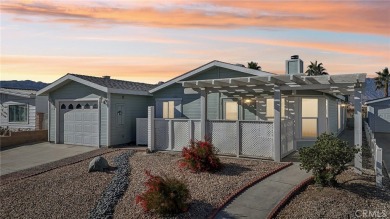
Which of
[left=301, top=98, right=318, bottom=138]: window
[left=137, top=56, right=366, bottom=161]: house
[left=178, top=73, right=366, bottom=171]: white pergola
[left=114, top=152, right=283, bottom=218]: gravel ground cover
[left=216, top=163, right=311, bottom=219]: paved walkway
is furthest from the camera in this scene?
[left=301, top=98, right=318, bottom=138]: window

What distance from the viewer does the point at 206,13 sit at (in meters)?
13.0

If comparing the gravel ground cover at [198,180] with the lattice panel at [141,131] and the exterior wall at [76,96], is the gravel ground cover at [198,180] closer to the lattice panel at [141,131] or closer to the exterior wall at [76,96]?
the lattice panel at [141,131]

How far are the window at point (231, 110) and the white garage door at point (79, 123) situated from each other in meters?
7.79

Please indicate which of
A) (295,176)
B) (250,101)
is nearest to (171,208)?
(295,176)

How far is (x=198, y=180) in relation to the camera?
9.42 m

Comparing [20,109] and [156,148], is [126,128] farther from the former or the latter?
[20,109]

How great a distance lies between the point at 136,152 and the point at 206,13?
7712mm

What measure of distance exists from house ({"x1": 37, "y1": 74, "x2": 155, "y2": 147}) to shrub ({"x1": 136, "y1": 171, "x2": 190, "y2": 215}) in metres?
10.3

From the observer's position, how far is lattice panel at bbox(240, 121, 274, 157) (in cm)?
1201

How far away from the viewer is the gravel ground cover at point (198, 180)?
773 centimetres

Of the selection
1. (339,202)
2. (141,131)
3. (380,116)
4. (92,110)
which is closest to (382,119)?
(380,116)

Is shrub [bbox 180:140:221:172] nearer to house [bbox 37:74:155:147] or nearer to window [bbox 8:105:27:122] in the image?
house [bbox 37:74:155:147]

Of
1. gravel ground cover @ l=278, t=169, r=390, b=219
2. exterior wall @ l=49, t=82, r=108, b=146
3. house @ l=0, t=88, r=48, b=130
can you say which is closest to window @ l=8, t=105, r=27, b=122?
house @ l=0, t=88, r=48, b=130

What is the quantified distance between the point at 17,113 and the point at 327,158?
80.6 feet
